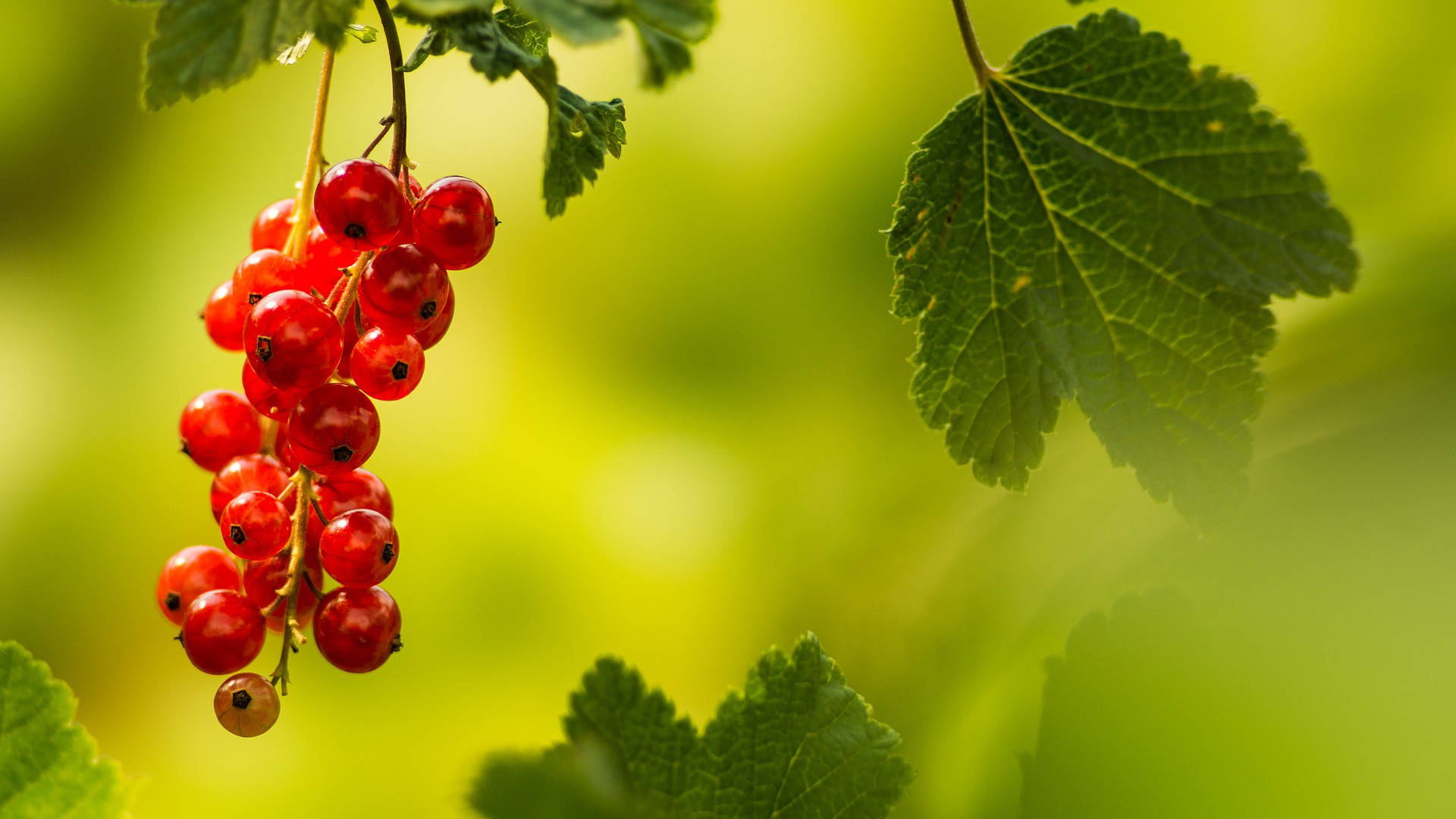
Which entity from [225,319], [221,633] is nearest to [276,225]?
[225,319]

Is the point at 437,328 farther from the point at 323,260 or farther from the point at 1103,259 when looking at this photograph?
the point at 1103,259

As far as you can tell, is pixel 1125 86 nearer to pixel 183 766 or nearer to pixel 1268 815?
pixel 1268 815

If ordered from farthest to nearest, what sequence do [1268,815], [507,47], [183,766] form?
[183,766] → [1268,815] → [507,47]

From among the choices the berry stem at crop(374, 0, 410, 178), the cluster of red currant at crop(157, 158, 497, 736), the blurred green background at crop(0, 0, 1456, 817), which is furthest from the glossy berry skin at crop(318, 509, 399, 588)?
the blurred green background at crop(0, 0, 1456, 817)

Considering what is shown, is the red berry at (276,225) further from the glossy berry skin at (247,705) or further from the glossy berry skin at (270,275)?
the glossy berry skin at (247,705)

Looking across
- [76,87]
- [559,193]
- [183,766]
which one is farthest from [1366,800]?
[76,87]

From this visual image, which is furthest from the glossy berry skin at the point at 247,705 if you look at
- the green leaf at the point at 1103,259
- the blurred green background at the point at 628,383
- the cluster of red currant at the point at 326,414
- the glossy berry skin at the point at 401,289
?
the blurred green background at the point at 628,383
